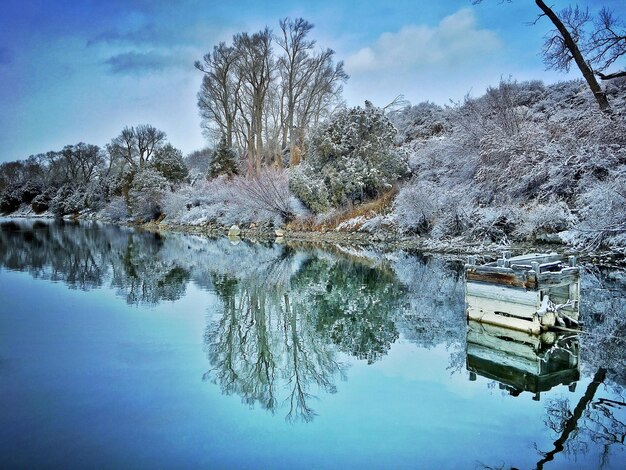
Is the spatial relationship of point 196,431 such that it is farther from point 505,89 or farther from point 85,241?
point 85,241

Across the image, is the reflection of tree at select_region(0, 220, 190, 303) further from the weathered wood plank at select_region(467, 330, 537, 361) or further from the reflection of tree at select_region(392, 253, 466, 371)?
the weathered wood plank at select_region(467, 330, 537, 361)

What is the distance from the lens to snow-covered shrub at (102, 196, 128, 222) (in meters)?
45.3

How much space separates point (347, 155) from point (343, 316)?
17.9 meters

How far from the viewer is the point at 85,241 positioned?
24641mm

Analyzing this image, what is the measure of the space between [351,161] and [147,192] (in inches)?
875

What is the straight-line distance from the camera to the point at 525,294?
643cm

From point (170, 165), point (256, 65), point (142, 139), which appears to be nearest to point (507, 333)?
point (256, 65)

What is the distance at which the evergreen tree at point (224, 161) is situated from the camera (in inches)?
1468

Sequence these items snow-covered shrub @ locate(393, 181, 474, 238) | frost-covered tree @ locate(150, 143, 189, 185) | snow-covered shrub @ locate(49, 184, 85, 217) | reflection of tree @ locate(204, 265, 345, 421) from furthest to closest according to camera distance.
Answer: snow-covered shrub @ locate(49, 184, 85, 217) < frost-covered tree @ locate(150, 143, 189, 185) < snow-covered shrub @ locate(393, 181, 474, 238) < reflection of tree @ locate(204, 265, 345, 421)

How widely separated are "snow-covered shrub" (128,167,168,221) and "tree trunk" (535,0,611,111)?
32117mm

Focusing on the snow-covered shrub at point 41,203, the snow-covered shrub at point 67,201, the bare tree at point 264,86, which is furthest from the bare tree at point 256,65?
the snow-covered shrub at point 41,203

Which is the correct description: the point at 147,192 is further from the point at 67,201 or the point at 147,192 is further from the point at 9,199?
the point at 9,199

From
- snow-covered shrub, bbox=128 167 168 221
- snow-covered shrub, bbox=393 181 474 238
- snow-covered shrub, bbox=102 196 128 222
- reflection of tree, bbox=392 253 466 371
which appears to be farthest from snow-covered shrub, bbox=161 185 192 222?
reflection of tree, bbox=392 253 466 371

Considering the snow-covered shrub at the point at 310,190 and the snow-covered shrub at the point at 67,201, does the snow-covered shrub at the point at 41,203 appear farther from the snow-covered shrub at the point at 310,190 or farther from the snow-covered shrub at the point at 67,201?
the snow-covered shrub at the point at 310,190
